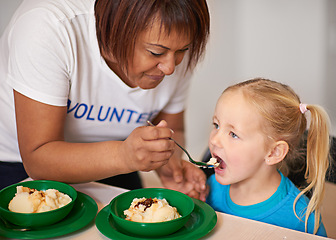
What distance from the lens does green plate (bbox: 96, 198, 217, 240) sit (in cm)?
100

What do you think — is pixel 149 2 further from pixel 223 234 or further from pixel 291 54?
pixel 291 54

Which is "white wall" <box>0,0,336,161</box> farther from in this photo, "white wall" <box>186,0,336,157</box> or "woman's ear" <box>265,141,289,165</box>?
"woman's ear" <box>265,141,289,165</box>

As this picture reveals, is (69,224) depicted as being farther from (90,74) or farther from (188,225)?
(90,74)

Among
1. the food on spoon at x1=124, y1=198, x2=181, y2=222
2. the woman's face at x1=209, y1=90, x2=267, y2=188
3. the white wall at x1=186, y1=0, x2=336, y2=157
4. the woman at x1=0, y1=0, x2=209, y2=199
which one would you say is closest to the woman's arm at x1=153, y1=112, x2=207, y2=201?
the woman at x1=0, y1=0, x2=209, y2=199

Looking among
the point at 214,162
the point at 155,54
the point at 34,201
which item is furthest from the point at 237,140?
the point at 34,201

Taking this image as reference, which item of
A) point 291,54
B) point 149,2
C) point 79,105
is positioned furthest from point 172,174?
point 291,54

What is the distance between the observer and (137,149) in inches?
44.9

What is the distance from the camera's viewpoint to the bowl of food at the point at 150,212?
983 mm

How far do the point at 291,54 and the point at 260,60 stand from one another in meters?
0.31

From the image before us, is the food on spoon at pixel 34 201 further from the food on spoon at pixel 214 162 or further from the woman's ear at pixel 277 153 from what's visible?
the woman's ear at pixel 277 153

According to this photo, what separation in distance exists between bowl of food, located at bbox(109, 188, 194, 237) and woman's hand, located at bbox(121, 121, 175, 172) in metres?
0.08

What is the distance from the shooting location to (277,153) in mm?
1294

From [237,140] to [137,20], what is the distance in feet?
1.45

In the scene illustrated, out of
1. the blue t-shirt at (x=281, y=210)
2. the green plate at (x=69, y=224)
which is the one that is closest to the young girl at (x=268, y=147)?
the blue t-shirt at (x=281, y=210)
